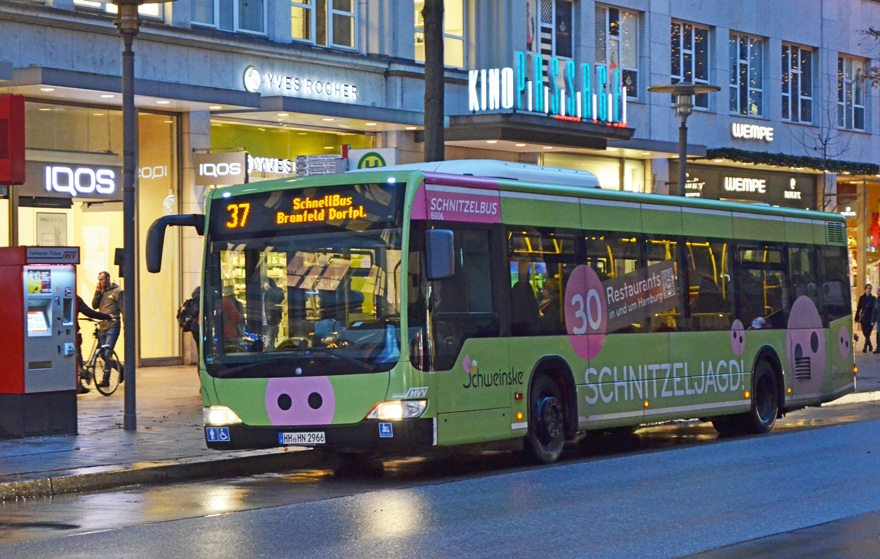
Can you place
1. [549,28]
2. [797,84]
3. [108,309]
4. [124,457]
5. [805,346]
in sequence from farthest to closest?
1. [797,84]
2. [549,28]
3. [108,309]
4. [805,346]
5. [124,457]

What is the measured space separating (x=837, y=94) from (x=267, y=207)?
109ft

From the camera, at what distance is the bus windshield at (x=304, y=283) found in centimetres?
1211

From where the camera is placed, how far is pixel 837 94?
42594 millimetres

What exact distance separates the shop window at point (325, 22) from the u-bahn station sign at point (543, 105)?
2801 millimetres

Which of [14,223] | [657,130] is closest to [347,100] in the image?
[14,223]

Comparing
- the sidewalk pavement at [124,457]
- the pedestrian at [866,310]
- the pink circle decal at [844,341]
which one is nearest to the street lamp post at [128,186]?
the sidewalk pavement at [124,457]

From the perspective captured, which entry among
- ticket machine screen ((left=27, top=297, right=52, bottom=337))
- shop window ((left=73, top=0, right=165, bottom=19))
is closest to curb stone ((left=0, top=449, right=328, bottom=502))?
ticket machine screen ((left=27, top=297, right=52, bottom=337))

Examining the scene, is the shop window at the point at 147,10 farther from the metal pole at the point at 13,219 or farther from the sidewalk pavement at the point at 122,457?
the sidewalk pavement at the point at 122,457

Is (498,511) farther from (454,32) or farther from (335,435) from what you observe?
(454,32)

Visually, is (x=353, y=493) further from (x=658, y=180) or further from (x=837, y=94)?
(x=837, y=94)

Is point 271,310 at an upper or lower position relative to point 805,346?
upper

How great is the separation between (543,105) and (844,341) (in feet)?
37.9

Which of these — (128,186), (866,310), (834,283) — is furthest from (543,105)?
(128,186)

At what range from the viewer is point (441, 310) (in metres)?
12.3
